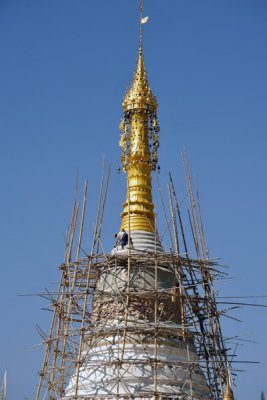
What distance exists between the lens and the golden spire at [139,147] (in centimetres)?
2334

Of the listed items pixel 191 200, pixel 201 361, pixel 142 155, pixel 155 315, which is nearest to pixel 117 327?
pixel 155 315

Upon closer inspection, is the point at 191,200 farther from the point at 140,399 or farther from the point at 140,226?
the point at 140,399

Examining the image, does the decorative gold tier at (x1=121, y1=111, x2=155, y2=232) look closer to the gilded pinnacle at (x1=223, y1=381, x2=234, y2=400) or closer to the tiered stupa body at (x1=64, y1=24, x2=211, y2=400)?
the tiered stupa body at (x1=64, y1=24, x2=211, y2=400)

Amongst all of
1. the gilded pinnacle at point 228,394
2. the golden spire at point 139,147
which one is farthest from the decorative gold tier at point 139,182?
the gilded pinnacle at point 228,394

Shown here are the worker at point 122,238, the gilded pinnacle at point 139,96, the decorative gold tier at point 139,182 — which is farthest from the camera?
the gilded pinnacle at point 139,96

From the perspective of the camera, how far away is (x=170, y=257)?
67.4 ft

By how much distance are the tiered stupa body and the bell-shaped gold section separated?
13 centimetres

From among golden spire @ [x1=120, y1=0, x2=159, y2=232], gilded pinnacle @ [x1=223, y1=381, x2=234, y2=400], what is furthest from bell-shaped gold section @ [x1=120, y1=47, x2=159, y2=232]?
gilded pinnacle @ [x1=223, y1=381, x2=234, y2=400]

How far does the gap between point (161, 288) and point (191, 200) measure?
3756mm

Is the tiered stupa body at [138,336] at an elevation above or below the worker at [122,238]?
below

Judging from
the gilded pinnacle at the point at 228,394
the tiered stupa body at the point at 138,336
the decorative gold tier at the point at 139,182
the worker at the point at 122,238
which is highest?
the decorative gold tier at the point at 139,182

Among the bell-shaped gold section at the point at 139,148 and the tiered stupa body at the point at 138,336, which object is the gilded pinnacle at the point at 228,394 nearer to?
the tiered stupa body at the point at 138,336

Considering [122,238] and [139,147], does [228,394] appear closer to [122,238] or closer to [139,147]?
[122,238]

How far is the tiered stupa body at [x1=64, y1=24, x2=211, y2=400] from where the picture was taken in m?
18.5
